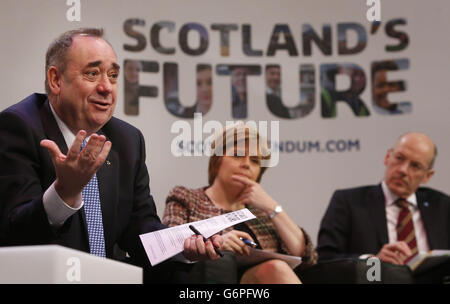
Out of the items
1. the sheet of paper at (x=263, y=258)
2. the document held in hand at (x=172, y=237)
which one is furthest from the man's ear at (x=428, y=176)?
the document held in hand at (x=172, y=237)

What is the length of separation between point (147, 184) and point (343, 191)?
5.73 feet

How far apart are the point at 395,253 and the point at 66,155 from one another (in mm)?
2132

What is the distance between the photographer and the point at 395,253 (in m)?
3.65

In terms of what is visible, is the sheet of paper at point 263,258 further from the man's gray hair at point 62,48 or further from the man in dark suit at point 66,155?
the man's gray hair at point 62,48

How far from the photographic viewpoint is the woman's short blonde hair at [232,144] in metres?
3.48

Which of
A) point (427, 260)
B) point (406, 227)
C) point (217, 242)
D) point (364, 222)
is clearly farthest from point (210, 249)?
point (406, 227)

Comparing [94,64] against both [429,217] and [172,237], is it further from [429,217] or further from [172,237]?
[429,217]

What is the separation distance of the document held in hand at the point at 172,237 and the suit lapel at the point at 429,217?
185 cm

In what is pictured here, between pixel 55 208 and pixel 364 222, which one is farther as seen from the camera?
pixel 364 222

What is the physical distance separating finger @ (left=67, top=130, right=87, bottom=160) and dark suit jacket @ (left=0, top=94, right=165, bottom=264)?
0.69 feet

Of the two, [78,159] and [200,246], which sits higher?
[78,159]

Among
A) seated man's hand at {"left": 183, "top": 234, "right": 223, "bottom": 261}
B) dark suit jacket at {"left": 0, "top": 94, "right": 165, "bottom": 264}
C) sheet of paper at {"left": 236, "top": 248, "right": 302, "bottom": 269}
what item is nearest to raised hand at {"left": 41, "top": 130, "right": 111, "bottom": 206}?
dark suit jacket at {"left": 0, "top": 94, "right": 165, "bottom": 264}

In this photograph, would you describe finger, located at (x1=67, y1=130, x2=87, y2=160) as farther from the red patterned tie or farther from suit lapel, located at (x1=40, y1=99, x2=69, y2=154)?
the red patterned tie

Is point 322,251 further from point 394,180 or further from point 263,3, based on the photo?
point 263,3
